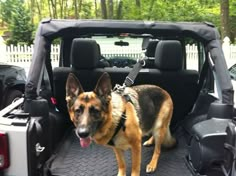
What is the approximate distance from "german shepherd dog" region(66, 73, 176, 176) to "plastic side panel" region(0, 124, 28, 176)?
1.34ft

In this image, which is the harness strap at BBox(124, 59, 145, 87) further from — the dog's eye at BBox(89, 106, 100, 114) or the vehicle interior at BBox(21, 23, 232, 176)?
the dog's eye at BBox(89, 106, 100, 114)

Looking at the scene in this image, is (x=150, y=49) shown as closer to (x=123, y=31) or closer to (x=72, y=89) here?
(x=123, y=31)

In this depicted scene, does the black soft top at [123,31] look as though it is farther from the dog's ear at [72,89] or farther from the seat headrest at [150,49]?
the seat headrest at [150,49]

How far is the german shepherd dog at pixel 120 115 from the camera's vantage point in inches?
116

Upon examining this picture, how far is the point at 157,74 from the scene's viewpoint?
4688 millimetres

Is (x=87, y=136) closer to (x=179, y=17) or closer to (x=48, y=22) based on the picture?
(x=48, y=22)

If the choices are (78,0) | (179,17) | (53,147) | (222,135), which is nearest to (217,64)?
(222,135)

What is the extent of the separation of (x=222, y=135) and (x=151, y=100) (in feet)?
4.29

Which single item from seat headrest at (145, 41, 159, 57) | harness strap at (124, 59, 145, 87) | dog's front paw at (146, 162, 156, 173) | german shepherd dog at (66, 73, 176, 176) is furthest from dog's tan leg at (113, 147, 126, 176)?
seat headrest at (145, 41, 159, 57)

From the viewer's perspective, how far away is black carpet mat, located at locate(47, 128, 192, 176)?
3.61 m

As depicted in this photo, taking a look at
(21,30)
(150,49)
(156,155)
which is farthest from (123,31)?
(21,30)

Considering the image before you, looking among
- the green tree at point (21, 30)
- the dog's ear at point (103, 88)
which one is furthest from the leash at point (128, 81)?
the green tree at point (21, 30)

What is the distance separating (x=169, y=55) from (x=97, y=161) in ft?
4.69

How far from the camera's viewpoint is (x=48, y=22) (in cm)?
354
